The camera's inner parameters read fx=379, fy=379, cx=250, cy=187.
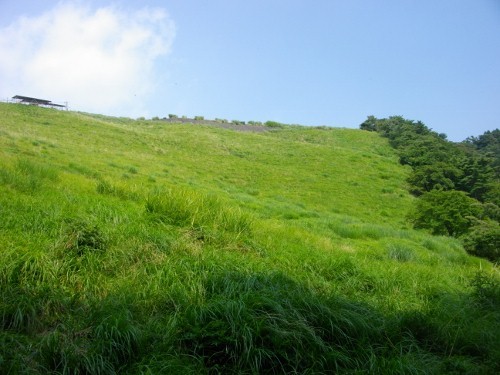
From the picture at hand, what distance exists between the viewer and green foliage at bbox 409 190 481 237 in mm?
16750

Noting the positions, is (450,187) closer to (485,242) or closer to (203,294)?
(485,242)

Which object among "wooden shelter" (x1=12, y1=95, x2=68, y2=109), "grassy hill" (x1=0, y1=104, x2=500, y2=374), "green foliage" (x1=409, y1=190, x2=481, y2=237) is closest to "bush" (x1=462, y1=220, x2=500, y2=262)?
"grassy hill" (x1=0, y1=104, x2=500, y2=374)

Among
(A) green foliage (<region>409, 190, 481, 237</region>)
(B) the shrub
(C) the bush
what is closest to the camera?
(B) the shrub

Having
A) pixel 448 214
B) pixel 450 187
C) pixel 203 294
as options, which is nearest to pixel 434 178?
pixel 450 187

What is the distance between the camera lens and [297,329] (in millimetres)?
4539

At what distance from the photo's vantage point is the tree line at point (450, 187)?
1410cm

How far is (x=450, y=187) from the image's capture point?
91.5 feet

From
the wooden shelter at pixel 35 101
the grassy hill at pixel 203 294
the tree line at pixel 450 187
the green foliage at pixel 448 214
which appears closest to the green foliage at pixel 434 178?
the tree line at pixel 450 187

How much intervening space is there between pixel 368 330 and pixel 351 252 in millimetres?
4673

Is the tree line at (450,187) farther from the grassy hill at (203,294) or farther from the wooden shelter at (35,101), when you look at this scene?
the wooden shelter at (35,101)

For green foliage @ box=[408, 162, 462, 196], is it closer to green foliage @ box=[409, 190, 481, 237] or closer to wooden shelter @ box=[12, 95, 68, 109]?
green foliage @ box=[409, 190, 481, 237]

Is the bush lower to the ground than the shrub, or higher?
lower

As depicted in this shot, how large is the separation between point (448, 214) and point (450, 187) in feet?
40.5

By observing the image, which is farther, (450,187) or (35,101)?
(35,101)
